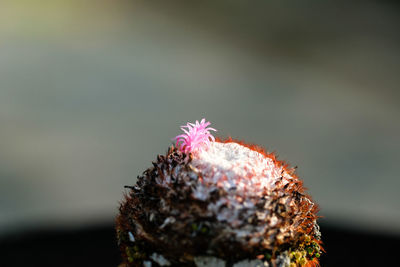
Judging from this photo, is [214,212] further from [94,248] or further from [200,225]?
[94,248]

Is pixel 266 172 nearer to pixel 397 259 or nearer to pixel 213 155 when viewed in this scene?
pixel 213 155

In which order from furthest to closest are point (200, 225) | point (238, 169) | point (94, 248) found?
point (94, 248), point (238, 169), point (200, 225)

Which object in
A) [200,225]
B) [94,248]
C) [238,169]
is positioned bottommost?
[200,225]

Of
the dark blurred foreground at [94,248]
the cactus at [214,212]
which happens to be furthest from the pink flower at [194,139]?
the dark blurred foreground at [94,248]

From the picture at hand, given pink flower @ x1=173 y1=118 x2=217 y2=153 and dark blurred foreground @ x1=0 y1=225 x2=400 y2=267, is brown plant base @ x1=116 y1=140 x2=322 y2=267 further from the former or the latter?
dark blurred foreground @ x1=0 y1=225 x2=400 y2=267

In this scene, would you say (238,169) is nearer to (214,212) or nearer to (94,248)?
(214,212)

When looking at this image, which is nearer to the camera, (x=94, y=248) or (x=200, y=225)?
(x=200, y=225)

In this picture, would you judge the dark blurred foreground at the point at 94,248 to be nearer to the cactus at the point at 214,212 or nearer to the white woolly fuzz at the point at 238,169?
the cactus at the point at 214,212

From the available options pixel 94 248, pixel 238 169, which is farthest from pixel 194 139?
pixel 94 248

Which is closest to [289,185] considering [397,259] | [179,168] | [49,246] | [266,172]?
[266,172]

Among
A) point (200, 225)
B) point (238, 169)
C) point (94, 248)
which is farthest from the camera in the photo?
point (94, 248)

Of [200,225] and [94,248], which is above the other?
[94,248]
